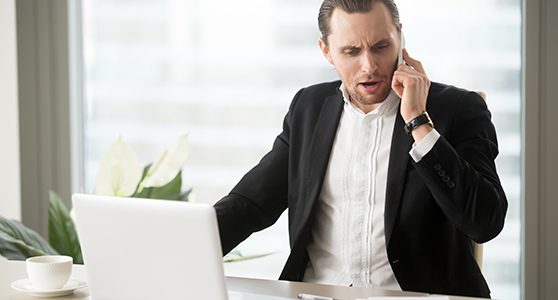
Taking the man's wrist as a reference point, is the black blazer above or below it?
below

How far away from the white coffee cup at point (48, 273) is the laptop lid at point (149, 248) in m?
0.18

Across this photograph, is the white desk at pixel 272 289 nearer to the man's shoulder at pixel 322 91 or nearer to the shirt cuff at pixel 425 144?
the shirt cuff at pixel 425 144

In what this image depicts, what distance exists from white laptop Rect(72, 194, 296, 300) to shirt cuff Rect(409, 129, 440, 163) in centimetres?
73

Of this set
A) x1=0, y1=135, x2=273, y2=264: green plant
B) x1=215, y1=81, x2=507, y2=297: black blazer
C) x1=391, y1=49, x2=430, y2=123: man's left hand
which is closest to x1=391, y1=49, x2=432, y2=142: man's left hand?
x1=391, y1=49, x2=430, y2=123: man's left hand

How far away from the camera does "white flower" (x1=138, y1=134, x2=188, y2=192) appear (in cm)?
336

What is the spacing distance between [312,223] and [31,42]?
1.90 metres

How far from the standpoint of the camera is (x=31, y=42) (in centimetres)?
376

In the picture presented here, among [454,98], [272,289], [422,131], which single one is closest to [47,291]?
[272,289]

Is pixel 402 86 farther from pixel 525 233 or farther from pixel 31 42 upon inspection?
pixel 31 42

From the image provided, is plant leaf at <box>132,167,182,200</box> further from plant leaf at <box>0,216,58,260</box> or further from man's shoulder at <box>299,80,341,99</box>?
man's shoulder at <box>299,80,341,99</box>

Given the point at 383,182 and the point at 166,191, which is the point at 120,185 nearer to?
the point at 166,191

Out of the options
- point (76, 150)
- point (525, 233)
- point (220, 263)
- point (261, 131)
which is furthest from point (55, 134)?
point (220, 263)

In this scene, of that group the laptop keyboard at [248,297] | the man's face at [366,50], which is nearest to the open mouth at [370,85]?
the man's face at [366,50]

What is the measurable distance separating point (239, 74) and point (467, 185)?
1.66 m
